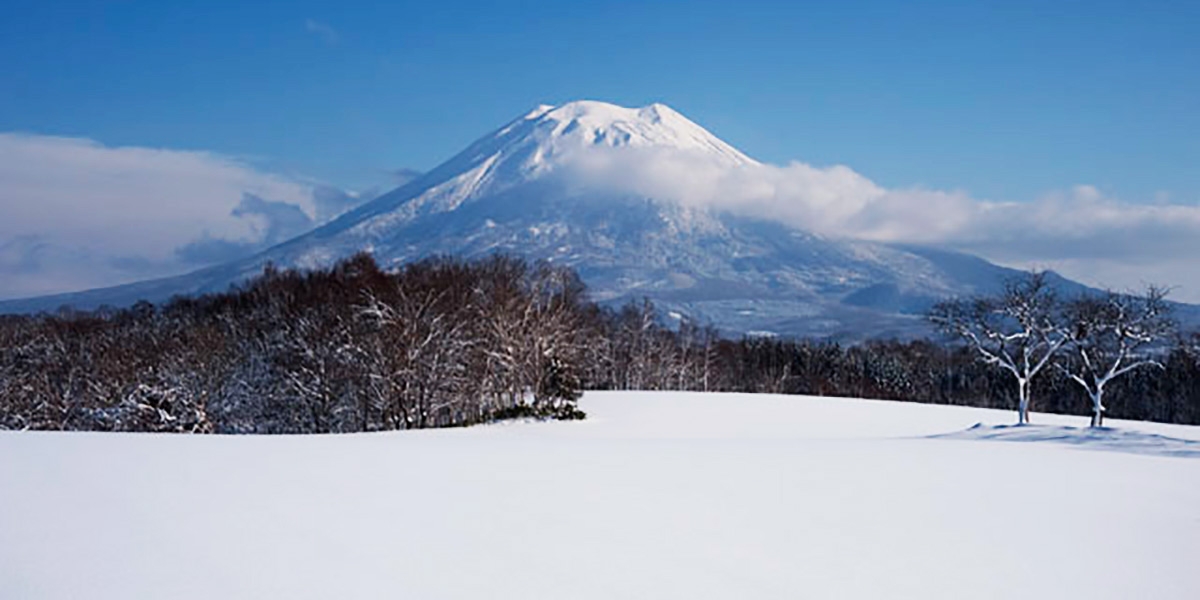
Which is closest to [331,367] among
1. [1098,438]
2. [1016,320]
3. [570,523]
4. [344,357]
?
Result: [344,357]

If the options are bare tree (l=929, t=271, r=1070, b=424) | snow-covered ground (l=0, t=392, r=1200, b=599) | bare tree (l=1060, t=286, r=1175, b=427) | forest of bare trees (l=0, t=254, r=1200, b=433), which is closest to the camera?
snow-covered ground (l=0, t=392, r=1200, b=599)

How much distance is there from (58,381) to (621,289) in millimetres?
160224

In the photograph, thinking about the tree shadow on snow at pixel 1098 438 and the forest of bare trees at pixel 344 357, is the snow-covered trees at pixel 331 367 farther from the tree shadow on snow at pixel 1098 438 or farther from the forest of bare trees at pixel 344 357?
the tree shadow on snow at pixel 1098 438

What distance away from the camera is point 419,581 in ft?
20.2

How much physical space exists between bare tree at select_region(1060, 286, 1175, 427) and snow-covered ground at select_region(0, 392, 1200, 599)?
10.5 m

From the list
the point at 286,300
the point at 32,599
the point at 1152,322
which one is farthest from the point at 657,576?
the point at 286,300

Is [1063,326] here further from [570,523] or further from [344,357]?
[344,357]

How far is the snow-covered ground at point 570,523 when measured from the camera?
6.25m

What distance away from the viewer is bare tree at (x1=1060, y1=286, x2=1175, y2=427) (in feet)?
76.6

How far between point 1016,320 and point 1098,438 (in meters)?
7.63

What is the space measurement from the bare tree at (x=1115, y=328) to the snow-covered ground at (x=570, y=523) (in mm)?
10518

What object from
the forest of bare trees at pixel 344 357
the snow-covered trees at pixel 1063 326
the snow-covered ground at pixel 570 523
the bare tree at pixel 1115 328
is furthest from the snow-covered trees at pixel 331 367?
the snow-covered ground at pixel 570 523

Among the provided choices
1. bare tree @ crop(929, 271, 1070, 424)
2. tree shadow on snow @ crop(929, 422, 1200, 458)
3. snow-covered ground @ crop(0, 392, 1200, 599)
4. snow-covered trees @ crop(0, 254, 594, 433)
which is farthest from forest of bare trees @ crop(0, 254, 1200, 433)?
snow-covered ground @ crop(0, 392, 1200, 599)

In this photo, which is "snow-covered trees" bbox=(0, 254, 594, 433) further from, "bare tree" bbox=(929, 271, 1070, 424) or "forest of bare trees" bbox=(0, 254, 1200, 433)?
"bare tree" bbox=(929, 271, 1070, 424)
